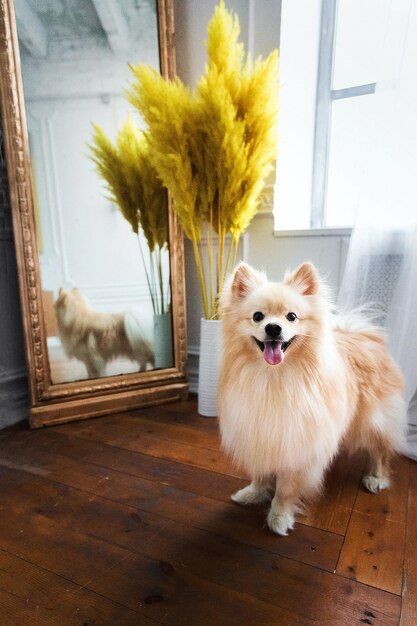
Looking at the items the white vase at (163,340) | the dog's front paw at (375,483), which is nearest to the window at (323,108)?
the white vase at (163,340)

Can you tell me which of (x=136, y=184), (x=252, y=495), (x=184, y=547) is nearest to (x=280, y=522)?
(x=252, y=495)

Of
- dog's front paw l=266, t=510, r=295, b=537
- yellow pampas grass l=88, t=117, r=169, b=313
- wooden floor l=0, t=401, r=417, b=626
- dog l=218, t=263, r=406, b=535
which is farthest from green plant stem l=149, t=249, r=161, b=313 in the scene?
dog's front paw l=266, t=510, r=295, b=537

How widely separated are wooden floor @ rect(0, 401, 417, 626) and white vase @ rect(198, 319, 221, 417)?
393 millimetres

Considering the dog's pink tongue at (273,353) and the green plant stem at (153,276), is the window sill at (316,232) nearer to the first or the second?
the green plant stem at (153,276)

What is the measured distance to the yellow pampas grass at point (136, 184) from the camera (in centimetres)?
190

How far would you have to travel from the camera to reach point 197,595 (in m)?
0.90

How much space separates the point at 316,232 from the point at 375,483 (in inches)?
47.3

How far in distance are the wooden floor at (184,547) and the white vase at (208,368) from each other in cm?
39

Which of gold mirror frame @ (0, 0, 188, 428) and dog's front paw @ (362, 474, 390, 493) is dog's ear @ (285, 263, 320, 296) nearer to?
dog's front paw @ (362, 474, 390, 493)

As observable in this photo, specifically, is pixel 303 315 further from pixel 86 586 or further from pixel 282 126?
pixel 282 126

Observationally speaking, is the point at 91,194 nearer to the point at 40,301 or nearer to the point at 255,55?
the point at 40,301

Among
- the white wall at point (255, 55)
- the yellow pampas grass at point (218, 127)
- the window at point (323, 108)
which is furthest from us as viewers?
the white wall at point (255, 55)

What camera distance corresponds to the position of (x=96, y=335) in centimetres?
203

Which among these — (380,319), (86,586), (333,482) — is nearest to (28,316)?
(86,586)
